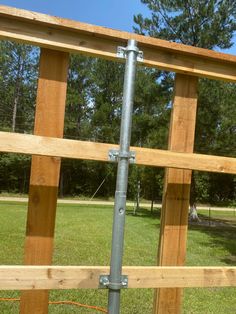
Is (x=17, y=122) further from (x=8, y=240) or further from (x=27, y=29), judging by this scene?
(x=27, y=29)

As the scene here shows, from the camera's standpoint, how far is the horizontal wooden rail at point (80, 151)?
181cm

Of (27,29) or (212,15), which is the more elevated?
(212,15)

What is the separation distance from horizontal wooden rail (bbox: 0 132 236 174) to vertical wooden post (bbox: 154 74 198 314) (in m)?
0.16

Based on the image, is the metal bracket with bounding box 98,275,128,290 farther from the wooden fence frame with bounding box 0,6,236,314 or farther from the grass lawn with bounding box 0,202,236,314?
the grass lawn with bounding box 0,202,236,314

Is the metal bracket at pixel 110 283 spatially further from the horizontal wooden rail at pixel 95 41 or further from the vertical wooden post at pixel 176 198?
the horizontal wooden rail at pixel 95 41

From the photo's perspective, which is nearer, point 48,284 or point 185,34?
point 48,284

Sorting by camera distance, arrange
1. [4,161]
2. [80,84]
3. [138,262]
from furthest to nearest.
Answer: [80,84]
[4,161]
[138,262]

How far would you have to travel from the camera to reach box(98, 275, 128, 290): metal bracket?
1833 mm

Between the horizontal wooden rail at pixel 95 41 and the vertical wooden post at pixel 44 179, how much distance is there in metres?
0.11

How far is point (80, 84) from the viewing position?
43781 mm

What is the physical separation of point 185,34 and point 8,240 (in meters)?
13.6

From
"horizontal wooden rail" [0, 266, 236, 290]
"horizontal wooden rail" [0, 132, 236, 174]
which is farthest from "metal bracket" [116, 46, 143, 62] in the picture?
"horizontal wooden rail" [0, 266, 236, 290]

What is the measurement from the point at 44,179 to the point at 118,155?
0.41 metres

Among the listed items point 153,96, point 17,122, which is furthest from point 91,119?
point 153,96
